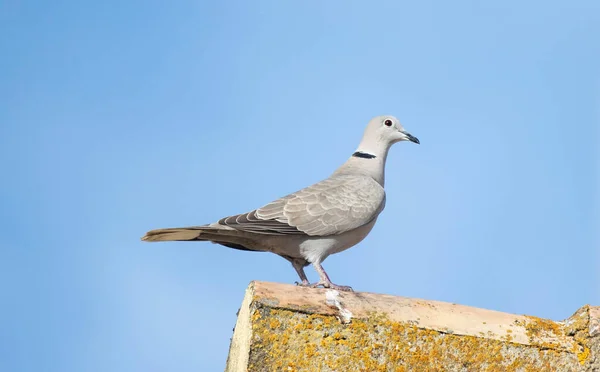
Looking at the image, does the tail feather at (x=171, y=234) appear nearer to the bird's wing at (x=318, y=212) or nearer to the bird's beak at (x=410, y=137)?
the bird's wing at (x=318, y=212)

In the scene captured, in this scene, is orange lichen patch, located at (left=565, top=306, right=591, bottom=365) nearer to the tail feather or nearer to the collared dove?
the collared dove

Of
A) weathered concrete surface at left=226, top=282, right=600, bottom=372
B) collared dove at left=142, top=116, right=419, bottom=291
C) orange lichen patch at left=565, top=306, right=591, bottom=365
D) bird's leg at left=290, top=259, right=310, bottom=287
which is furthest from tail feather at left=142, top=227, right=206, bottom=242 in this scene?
orange lichen patch at left=565, top=306, right=591, bottom=365

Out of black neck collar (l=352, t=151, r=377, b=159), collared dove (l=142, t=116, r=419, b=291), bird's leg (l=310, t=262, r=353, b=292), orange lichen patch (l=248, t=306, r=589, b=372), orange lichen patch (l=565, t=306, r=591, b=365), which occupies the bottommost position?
orange lichen patch (l=248, t=306, r=589, b=372)

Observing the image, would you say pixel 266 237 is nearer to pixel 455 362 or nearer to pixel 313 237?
pixel 313 237

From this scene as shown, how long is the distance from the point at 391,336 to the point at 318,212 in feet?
8.75

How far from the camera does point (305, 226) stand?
7.01m

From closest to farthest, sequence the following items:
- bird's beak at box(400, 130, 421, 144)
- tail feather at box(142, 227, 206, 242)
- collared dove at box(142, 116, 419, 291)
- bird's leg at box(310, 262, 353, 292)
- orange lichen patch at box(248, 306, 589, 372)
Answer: orange lichen patch at box(248, 306, 589, 372) → bird's leg at box(310, 262, 353, 292) → tail feather at box(142, 227, 206, 242) → collared dove at box(142, 116, 419, 291) → bird's beak at box(400, 130, 421, 144)

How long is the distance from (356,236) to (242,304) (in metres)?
2.79

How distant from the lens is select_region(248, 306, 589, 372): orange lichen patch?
4.37 m

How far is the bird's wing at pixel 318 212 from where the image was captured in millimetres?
6984

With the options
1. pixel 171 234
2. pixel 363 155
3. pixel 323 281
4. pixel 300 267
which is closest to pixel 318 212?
pixel 300 267

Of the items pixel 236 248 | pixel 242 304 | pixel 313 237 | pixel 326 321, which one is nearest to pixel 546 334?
pixel 326 321

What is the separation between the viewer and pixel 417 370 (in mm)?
4480

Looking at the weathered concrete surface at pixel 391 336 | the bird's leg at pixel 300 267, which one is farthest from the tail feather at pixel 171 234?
the weathered concrete surface at pixel 391 336
